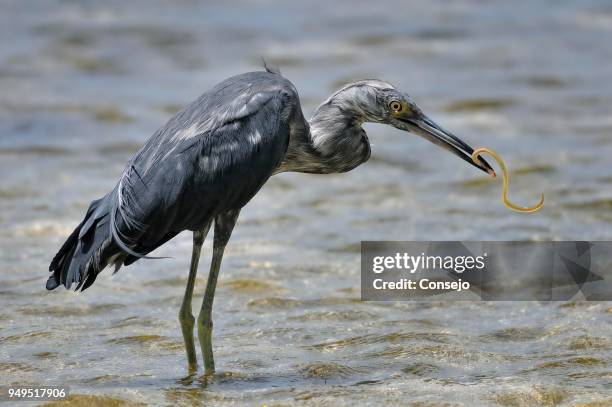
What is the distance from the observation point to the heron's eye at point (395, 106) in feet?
24.5

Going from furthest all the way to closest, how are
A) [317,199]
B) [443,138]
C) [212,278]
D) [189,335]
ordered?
[317,199], [443,138], [189,335], [212,278]

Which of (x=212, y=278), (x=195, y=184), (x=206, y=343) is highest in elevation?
(x=195, y=184)

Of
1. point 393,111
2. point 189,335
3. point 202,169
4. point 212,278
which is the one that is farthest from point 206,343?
point 393,111

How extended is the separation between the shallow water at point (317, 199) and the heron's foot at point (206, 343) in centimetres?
8

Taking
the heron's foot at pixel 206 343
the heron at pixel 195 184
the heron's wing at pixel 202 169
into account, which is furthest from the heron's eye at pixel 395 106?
the heron's foot at pixel 206 343

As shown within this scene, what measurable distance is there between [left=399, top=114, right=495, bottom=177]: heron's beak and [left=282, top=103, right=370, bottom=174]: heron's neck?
346 mm

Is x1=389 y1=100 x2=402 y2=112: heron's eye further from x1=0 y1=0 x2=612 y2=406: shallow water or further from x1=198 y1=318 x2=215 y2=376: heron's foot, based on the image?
x1=198 y1=318 x2=215 y2=376: heron's foot

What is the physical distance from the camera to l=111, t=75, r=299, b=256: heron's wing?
22.4 ft

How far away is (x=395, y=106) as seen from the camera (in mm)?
7496

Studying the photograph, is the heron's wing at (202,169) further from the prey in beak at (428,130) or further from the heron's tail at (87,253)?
the prey in beak at (428,130)

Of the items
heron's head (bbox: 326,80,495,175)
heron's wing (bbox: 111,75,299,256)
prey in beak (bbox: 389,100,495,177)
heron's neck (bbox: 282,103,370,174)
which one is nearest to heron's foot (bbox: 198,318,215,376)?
heron's wing (bbox: 111,75,299,256)

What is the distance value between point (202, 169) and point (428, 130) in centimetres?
155

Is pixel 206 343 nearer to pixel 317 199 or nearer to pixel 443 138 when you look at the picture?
pixel 443 138

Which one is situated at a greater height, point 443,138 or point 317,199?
point 443,138
